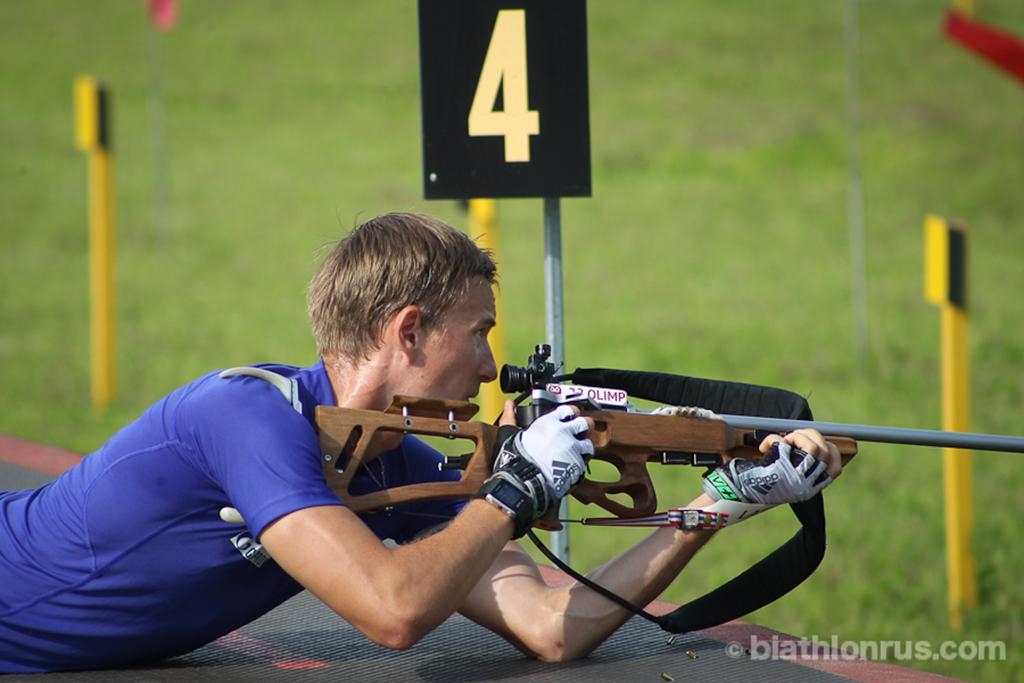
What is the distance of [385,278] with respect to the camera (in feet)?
10.7

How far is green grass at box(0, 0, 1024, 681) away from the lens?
25.4ft

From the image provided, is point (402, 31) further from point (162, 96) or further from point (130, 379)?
point (130, 379)

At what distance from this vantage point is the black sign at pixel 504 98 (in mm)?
4391

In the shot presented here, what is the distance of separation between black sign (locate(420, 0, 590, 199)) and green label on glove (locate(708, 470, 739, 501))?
1272 mm

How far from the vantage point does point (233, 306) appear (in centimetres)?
1352

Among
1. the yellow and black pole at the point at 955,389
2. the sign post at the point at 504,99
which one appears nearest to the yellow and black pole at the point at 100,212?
the sign post at the point at 504,99

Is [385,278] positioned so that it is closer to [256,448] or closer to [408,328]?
[408,328]

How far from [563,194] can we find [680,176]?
15.6 meters

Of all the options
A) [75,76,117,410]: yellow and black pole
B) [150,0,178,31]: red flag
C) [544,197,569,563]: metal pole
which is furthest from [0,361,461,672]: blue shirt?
[150,0,178,31]: red flag

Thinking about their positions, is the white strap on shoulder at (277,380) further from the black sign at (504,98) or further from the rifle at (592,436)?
the black sign at (504,98)

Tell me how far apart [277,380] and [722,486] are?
1106 millimetres

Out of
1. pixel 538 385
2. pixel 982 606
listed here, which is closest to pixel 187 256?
pixel 982 606

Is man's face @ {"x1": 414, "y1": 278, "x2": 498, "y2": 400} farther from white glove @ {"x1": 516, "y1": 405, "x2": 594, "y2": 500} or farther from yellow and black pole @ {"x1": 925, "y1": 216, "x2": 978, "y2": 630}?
yellow and black pole @ {"x1": 925, "y1": 216, "x2": 978, "y2": 630}

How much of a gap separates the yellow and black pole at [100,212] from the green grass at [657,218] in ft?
0.92
